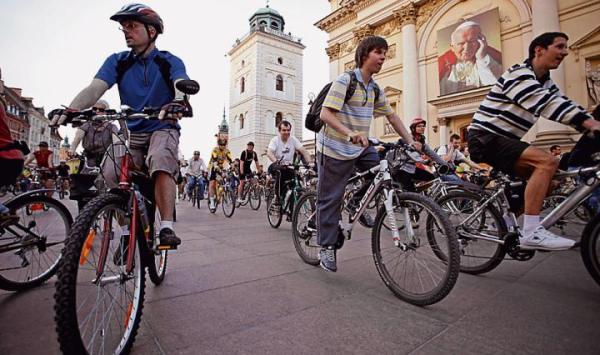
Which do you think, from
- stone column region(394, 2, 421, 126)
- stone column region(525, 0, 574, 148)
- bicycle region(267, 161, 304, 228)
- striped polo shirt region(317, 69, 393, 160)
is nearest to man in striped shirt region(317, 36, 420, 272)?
striped polo shirt region(317, 69, 393, 160)

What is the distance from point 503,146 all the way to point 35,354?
3.52 metres

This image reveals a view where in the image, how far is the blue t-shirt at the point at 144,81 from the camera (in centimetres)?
229

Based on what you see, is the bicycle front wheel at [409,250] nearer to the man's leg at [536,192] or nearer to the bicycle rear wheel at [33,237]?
the man's leg at [536,192]

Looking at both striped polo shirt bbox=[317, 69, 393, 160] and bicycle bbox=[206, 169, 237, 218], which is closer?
striped polo shirt bbox=[317, 69, 393, 160]

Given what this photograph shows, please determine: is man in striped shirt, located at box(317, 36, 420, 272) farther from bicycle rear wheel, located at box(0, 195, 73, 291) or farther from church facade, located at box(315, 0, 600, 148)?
church facade, located at box(315, 0, 600, 148)

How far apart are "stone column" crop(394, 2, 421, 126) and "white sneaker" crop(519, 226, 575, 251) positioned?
16.3 m

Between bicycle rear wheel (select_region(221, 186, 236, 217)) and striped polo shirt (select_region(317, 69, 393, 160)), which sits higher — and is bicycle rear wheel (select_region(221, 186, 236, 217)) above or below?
below

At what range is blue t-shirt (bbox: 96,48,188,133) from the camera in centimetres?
229

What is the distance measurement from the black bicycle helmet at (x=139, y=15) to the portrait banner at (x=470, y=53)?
16.0 metres

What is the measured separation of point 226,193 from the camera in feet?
27.3

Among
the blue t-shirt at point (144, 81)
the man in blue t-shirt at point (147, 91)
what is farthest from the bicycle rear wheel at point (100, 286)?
the blue t-shirt at point (144, 81)

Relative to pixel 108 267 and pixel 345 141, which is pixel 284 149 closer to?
pixel 345 141

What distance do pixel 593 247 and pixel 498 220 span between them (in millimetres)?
622

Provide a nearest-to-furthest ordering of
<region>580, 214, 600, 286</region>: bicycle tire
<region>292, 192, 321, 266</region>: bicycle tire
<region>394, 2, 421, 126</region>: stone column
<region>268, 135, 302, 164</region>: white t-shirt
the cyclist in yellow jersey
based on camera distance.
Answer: <region>580, 214, 600, 286</region>: bicycle tire
<region>292, 192, 321, 266</region>: bicycle tire
<region>268, 135, 302, 164</region>: white t-shirt
the cyclist in yellow jersey
<region>394, 2, 421, 126</region>: stone column
